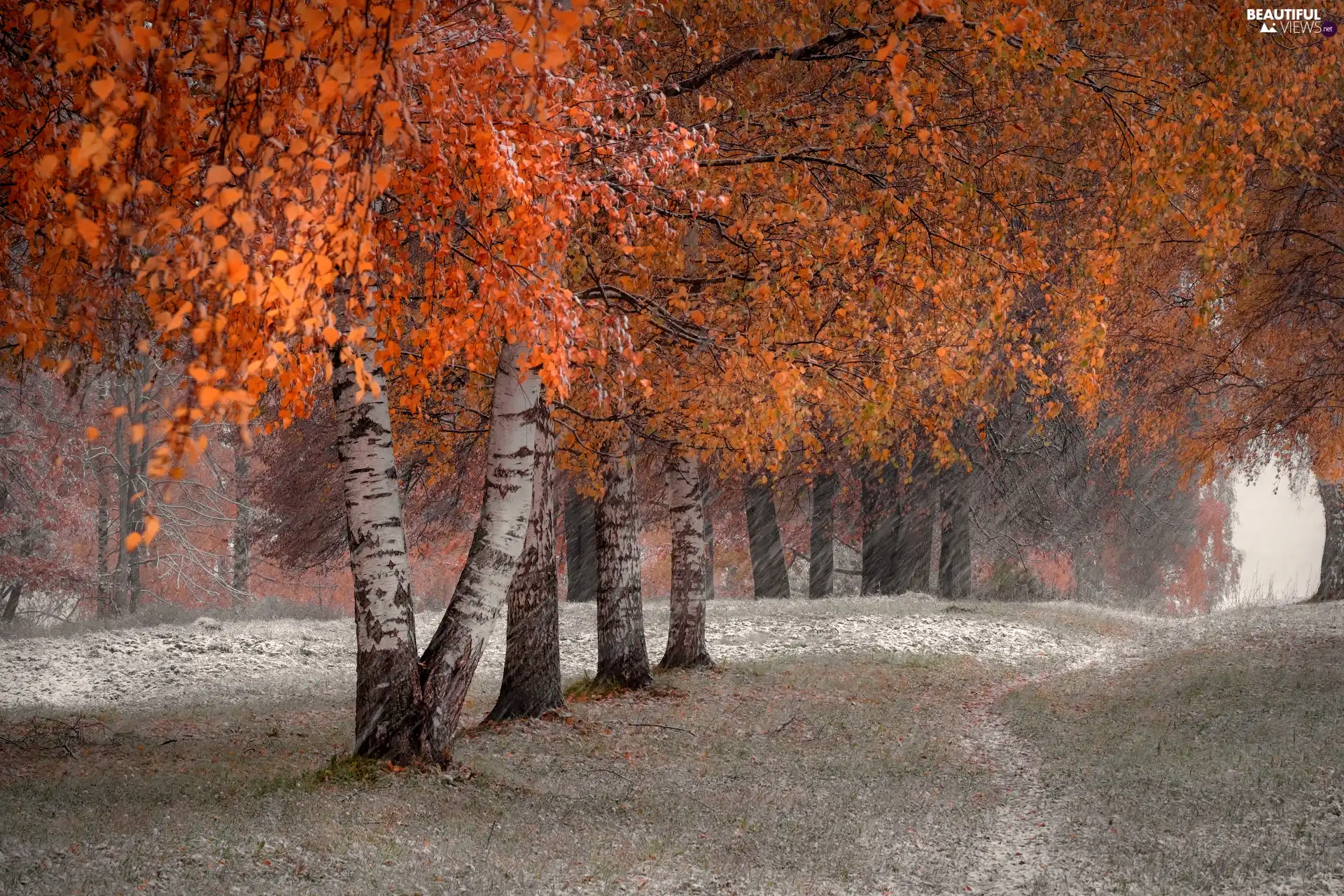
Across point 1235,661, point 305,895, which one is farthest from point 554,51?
point 1235,661

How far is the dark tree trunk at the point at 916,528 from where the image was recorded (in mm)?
25406

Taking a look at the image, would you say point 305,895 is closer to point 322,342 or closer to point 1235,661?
point 322,342

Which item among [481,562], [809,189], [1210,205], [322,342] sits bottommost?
[481,562]

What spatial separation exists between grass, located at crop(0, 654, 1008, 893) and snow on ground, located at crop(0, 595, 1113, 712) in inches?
109

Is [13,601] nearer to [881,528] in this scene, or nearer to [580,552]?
[580,552]

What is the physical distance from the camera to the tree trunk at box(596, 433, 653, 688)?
532 inches

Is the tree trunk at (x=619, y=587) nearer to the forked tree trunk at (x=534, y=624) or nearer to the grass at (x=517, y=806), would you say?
the grass at (x=517, y=806)

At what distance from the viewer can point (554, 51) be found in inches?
157

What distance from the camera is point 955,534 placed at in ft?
87.0

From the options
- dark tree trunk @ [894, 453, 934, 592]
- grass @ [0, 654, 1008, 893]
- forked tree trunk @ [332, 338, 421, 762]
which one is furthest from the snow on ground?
forked tree trunk @ [332, 338, 421, 762]

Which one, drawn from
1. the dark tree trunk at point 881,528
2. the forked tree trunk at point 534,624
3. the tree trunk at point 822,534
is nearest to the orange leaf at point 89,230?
the forked tree trunk at point 534,624

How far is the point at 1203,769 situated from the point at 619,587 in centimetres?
702

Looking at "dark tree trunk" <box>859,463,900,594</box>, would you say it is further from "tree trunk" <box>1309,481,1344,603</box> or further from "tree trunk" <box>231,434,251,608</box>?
"tree trunk" <box>231,434,251,608</box>

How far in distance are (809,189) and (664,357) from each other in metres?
3.70
